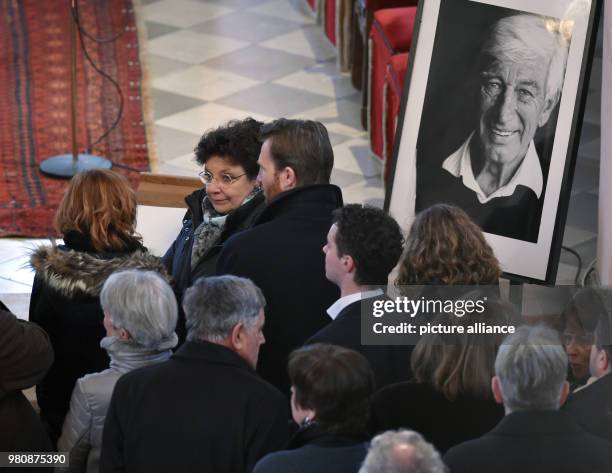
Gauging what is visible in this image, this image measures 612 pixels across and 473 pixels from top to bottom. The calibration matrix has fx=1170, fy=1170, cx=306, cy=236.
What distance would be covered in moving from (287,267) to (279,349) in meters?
0.26

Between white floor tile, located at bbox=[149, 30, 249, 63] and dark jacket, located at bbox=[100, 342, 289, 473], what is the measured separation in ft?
21.1

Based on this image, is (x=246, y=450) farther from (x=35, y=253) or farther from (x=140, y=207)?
(x=140, y=207)

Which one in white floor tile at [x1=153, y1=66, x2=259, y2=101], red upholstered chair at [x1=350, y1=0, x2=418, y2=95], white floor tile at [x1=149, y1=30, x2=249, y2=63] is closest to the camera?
red upholstered chair at [x1=350, y1=0, x2=418, y2=95]

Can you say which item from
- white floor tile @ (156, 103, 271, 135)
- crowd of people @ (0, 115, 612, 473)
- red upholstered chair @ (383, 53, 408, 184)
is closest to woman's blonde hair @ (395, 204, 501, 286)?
crowd of people @ (0, 115, 612, 473)

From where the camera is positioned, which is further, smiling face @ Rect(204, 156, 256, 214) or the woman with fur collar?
smiling face @ Rect(204, 156, 256, 214)

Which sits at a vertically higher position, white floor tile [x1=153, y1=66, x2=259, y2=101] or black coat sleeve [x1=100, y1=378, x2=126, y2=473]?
black coat sleeve [x1=100, y1=378, x2=126, y2=473]

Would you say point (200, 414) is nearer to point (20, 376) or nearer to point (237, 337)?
point (237, 337)

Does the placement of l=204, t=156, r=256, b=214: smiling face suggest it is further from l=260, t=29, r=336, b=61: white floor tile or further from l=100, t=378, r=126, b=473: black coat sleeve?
l=260, t=29, r=336, b=61: white floor tile

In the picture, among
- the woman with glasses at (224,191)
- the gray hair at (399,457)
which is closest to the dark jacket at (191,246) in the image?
the woman with glasses at (224,191)

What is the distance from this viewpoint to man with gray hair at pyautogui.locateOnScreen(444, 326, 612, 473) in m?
2.73

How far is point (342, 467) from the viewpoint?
2699mm

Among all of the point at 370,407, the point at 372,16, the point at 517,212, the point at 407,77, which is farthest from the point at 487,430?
the point at 372,16

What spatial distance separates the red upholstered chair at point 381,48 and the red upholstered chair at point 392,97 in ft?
0.48

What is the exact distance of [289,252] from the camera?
3.62m
